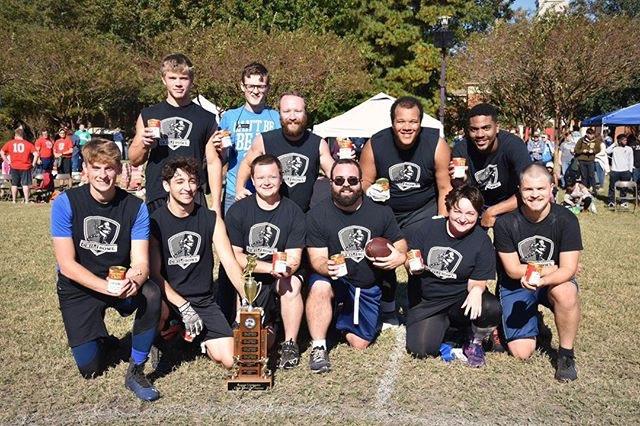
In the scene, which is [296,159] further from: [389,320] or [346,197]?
[389,320]

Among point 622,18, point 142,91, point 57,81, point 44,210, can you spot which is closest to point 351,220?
point 44,210

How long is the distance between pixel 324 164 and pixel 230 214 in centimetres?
108

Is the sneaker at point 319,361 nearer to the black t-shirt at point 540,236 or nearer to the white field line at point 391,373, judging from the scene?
the white field line at point 391,373

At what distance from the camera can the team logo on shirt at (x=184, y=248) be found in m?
4.86

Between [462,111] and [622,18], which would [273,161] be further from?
[462,111]

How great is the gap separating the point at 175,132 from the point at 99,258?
1464mm

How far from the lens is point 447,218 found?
5309 mm

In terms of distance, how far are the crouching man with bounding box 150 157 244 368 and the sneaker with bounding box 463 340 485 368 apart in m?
1.99

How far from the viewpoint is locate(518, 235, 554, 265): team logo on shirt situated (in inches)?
195

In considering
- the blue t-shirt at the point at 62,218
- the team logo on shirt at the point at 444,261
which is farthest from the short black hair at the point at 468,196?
the blue t-shirt at the point at 62,218

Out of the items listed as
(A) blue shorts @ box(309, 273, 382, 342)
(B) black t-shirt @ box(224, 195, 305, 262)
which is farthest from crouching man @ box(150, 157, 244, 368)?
(A) blue shorts @ box(309, 273, 382, 342)

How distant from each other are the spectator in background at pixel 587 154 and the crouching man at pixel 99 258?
15.9 meters

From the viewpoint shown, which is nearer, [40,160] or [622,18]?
[40,160]

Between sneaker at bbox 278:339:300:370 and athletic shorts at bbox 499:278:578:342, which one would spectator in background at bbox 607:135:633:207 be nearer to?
athletic shorts at bbox 499:278:578:342
